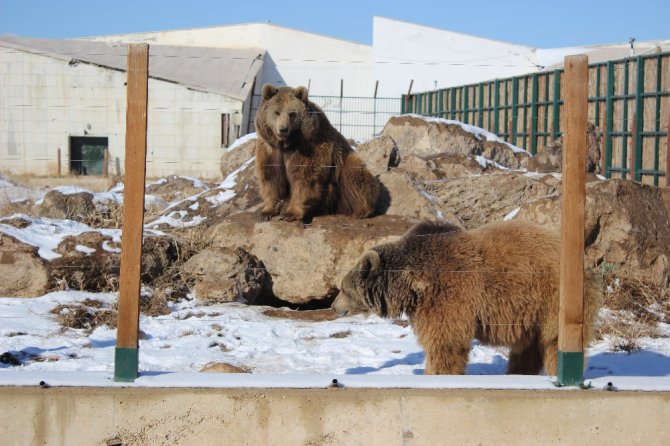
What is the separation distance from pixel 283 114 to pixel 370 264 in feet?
13.9

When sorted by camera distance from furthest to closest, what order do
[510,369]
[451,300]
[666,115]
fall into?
[666,115], [510,369], [451,300]

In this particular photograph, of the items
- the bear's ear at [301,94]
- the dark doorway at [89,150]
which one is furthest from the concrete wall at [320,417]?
the dark doorway at [89,150]

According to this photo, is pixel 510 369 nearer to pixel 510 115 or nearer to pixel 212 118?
pixel 510 115

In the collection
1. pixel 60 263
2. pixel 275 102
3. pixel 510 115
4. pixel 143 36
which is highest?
pixel 143 36

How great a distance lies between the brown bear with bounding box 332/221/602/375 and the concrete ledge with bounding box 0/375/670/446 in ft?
2.81

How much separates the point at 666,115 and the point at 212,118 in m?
15.8

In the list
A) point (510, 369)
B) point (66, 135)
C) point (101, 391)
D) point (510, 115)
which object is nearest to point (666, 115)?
point (510, 115)

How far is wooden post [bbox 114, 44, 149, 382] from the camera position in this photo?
4.36 m

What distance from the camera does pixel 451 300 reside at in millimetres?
5270

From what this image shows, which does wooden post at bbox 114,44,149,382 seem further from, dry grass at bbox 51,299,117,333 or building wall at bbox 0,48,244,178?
building wall at bbox 0,48,244,178

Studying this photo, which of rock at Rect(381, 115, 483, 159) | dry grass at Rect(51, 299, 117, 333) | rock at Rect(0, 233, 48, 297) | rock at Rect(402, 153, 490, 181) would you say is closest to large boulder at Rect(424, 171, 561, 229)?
rock at Rect(402, 153, 490, 181)

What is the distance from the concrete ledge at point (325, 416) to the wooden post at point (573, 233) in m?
0.23

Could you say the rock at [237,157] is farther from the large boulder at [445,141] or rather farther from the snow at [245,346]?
the snow at [245,346]

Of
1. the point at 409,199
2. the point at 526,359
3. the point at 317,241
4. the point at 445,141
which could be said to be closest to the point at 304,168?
the point at 317,241
